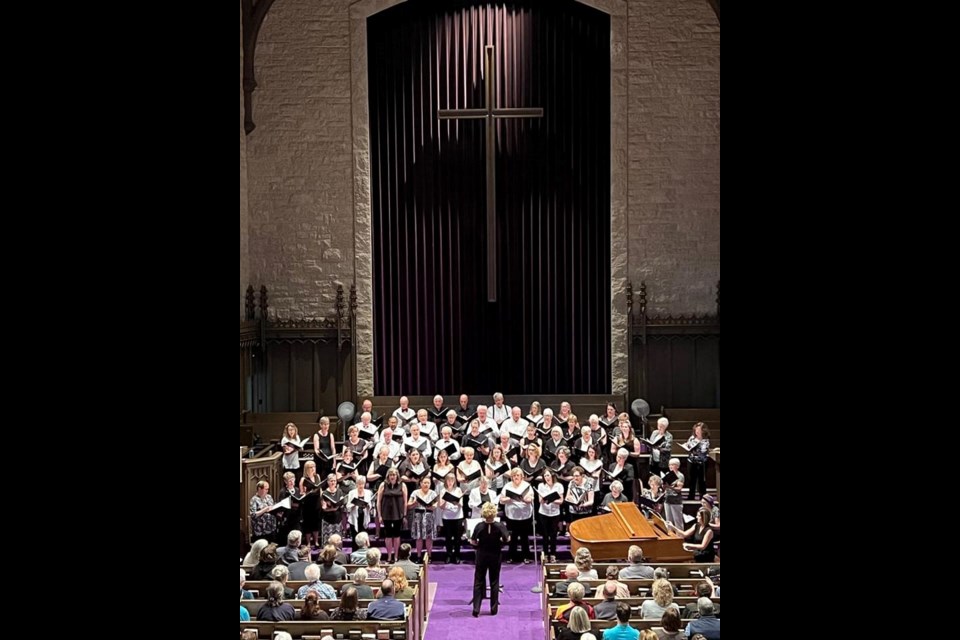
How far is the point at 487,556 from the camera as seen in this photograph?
1069cm

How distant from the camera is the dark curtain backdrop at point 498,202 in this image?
59.3 feet

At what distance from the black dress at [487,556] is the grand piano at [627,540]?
1.03 metres

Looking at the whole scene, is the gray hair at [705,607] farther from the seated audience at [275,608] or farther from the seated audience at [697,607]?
the seated audience at [275,608]

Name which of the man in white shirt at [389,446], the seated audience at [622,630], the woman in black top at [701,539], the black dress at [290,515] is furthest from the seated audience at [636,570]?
the man in white shirt at [389,446]

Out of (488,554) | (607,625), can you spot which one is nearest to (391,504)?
(488,554)

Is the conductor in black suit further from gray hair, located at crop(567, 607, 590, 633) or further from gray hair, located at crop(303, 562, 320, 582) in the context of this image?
gray hair, located at crop(567, 607, 590, 633)

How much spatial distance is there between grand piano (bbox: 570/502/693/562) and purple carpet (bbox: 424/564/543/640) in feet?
3.04

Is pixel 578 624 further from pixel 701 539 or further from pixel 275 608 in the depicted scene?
pixel 701 539

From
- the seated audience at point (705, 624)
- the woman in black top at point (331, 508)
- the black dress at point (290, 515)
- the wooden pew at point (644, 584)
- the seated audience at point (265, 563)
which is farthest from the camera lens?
the black dress at point (290, 515)

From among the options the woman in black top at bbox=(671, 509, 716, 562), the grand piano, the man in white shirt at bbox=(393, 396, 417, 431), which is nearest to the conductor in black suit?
the grand piano

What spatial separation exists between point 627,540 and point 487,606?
5.94 ft

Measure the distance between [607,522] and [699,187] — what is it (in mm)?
8577

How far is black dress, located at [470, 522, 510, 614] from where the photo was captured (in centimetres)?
→ 1062
